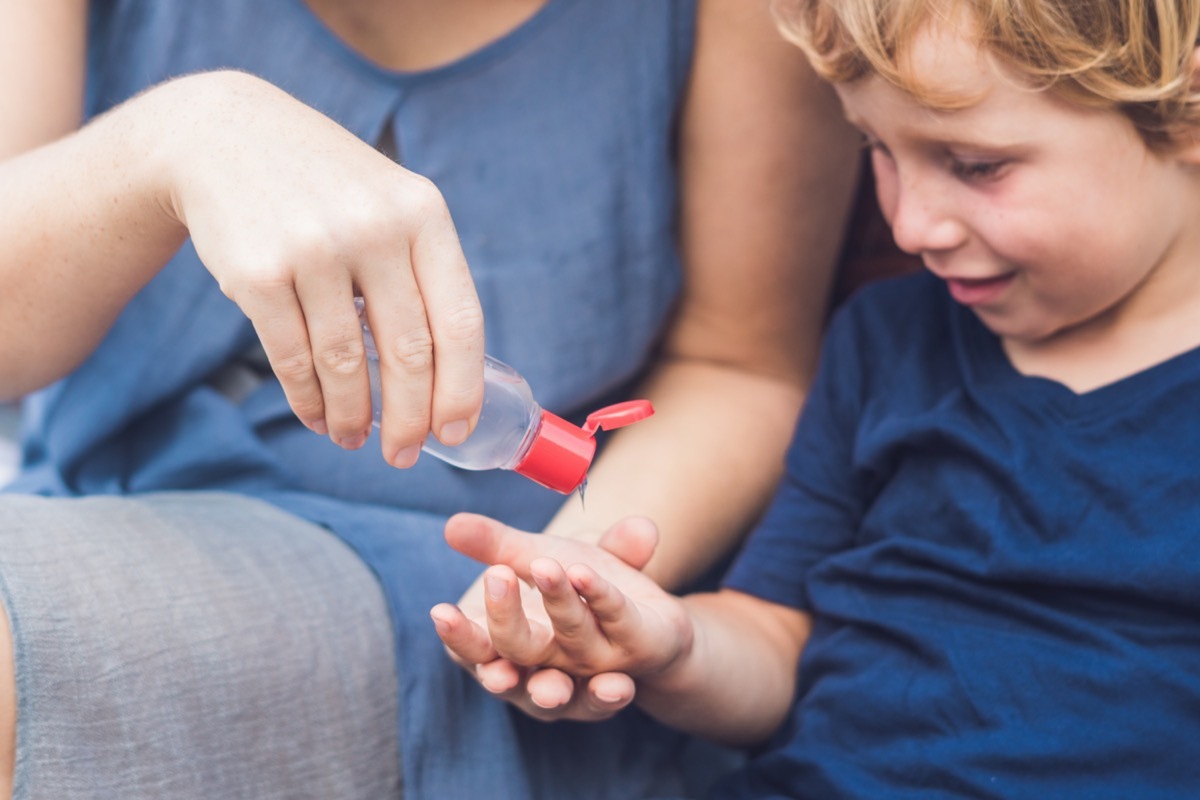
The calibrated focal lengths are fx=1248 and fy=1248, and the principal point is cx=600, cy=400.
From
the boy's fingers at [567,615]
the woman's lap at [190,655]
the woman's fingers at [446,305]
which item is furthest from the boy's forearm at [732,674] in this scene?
the woman's fingers at [446,305]

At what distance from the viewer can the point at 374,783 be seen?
0.88 meters

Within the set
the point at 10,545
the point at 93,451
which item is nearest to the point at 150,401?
the point at 93,451

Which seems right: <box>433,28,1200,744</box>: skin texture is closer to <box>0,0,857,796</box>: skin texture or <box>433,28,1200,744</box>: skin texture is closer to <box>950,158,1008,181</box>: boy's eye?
<box>950,158,1008,181</box>: boy's eye

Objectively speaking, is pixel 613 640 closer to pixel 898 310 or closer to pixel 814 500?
pixel 814 500

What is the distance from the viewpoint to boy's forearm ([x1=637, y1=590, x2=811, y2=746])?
935 millimetres

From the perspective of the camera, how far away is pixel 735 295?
1.22m

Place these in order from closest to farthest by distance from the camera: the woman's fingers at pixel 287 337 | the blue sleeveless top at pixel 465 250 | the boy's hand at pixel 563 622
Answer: the woman's fingers at pixel 287 337 → the boy's hand at pixel 563 622 → the blue sleeveless top at pixel 465 250

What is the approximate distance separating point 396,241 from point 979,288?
0.48 meters

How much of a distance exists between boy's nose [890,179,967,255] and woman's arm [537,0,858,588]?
0.24m

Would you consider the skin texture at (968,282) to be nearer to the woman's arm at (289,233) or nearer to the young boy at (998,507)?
the young boy at (998,507)

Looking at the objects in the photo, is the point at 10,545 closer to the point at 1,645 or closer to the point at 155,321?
the point at 1,645

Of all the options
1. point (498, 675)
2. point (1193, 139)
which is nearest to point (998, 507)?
point (1193, 139)

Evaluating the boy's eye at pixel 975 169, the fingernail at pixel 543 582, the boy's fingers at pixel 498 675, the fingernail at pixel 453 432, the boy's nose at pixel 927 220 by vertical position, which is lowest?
the boy's fingers at pixel 498 675

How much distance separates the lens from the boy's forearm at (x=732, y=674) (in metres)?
0.94
